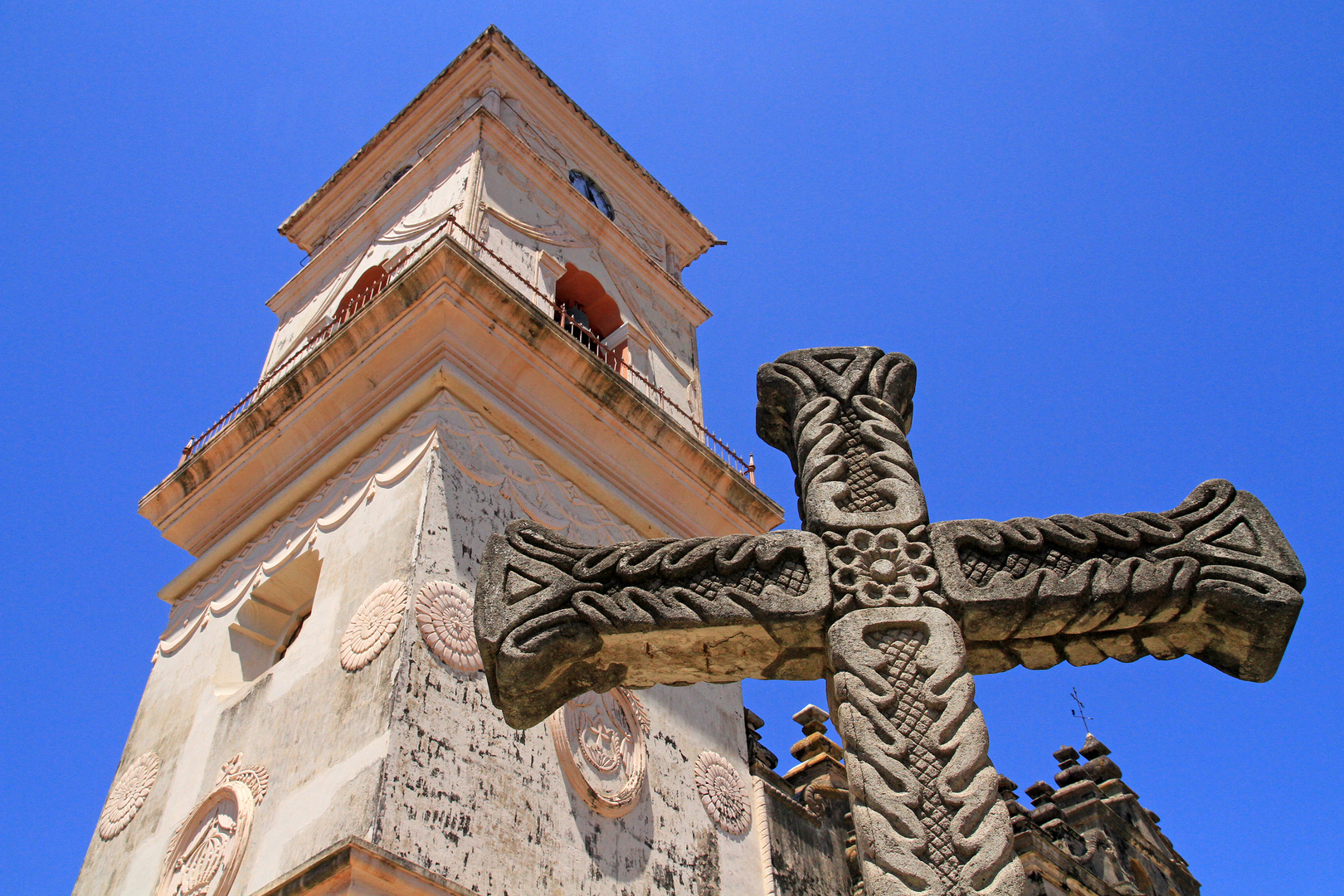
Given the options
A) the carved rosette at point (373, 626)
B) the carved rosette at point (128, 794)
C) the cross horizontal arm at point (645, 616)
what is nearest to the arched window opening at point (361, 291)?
the carved rosette at point (373, 626)

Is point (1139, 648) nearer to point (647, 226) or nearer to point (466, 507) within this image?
point (466, 507)

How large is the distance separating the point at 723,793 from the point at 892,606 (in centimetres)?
747

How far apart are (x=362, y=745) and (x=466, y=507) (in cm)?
250

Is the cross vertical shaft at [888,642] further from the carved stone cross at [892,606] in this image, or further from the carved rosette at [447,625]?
the carved rosette at [447,625]

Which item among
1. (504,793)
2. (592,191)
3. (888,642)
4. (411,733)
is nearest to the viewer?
(888,642)

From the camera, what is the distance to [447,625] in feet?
27.3

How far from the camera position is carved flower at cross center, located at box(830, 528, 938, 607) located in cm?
322

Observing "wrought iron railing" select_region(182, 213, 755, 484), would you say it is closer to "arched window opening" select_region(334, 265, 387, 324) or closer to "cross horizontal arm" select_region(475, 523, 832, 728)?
"arched window opening" select_region(334, 265, 387, 324)

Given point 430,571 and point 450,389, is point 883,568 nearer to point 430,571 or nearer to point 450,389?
point 430,571

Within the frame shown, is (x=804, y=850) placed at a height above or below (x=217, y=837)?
above

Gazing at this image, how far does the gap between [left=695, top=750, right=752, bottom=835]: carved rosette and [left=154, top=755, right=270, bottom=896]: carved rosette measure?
3978 millimetres

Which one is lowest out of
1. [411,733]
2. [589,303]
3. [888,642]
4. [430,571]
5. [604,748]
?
[888,642]

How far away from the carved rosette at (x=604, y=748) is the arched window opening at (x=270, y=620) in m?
3.12

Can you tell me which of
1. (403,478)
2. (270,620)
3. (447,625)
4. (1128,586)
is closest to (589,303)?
(403,478)
